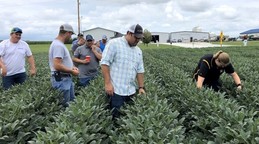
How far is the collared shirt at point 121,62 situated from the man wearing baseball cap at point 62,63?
953 mm

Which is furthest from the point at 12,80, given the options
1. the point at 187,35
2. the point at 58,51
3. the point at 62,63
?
the point at 187,35

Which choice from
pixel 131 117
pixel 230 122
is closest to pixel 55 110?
pixel 131 117

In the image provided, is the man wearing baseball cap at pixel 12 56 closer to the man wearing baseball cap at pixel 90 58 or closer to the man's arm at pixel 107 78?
the man wearing baseball cap at pixel 90 58

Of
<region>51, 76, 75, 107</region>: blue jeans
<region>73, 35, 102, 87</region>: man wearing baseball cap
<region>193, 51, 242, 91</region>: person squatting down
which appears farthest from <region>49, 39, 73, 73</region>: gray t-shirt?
<region>193, 51, 242, 91</region>: person squatting down

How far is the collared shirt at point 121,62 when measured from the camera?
477 centimetres

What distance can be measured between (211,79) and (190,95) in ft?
4.39

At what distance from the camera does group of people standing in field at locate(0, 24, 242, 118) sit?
479 cm

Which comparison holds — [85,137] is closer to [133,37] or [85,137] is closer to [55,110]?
[133,37]

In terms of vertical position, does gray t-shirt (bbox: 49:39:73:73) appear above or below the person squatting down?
above

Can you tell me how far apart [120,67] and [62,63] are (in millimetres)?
1237

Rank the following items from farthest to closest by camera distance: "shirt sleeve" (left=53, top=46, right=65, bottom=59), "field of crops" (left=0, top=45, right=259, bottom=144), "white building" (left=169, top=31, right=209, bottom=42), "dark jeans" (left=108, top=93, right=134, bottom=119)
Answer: "white building" (left=169, top=31, right=209, bottom=42)
"shirt sleeve" (left=53, top=46, right=65, bottom=59)
"dark jeans" (left=108, top=93, right=134, bottom=119)
"field of crops" (left=0, top=45, right=259, bottom=144)

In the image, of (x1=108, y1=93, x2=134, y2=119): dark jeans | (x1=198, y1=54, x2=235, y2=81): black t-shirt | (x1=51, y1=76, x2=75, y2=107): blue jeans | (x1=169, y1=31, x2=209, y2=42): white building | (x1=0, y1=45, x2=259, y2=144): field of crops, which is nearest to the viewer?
(x1=0, y1=45, x2=259, y2=144): field of crops

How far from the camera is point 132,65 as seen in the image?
492 centimetres

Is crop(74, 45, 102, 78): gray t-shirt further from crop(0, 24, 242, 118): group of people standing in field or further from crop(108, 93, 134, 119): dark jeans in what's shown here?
crop(108, 93, 134, 119): dark jeans
